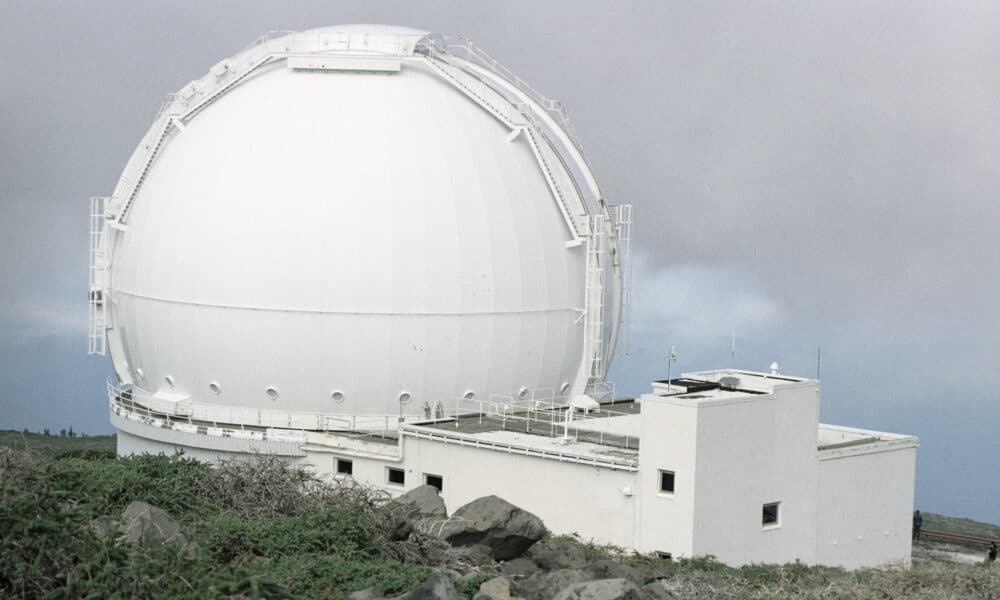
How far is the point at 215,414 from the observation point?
98.1 feet

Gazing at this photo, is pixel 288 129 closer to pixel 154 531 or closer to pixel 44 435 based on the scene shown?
pixel 154 531

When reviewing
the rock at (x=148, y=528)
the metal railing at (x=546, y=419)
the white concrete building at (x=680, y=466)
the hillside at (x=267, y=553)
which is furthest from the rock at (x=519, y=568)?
the metal railing at (x=546, y=419)

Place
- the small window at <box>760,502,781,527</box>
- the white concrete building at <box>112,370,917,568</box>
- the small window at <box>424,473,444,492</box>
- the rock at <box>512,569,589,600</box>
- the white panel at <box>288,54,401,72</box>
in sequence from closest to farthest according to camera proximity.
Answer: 1. the rock at <box>512,569,589,600</box>
2. the white concrete building at <box>112,370,917,568</box>
3. the small window at <box>760,502,781,527</box>
4. the small window at <box>424,473,444,492</box>
5. the white panel at <box>288,54,401,72</box>

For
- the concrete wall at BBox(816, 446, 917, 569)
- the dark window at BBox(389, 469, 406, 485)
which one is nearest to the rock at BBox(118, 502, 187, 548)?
the dark window at BBox(389, 469, 406, 485)

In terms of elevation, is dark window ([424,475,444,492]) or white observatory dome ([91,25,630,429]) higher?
white observatory dome ([91,25,630,429])

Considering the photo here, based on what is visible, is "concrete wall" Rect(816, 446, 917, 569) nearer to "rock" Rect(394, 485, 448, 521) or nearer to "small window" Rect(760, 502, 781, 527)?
"small window" Rect(760, 502, 781, 527)

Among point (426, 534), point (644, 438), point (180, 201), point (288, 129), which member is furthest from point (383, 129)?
point (426, 534)

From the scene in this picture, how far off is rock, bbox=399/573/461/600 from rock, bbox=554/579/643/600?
1.45 meters

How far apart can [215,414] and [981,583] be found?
53.6ft

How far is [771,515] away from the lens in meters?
24.6

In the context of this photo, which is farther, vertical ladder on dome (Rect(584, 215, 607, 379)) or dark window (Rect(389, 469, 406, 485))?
vertical ladder on dome (Rect(584, 215, 607, 379))

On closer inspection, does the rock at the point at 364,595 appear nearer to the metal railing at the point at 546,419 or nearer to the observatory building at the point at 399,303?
the observatory building at the point at 399,303

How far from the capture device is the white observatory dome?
28750mm

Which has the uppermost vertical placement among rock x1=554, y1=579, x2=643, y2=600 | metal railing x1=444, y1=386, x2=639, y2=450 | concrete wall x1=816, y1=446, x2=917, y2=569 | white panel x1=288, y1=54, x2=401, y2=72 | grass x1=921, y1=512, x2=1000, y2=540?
white panel x1=288, y1=54, x2=401, y2=72
